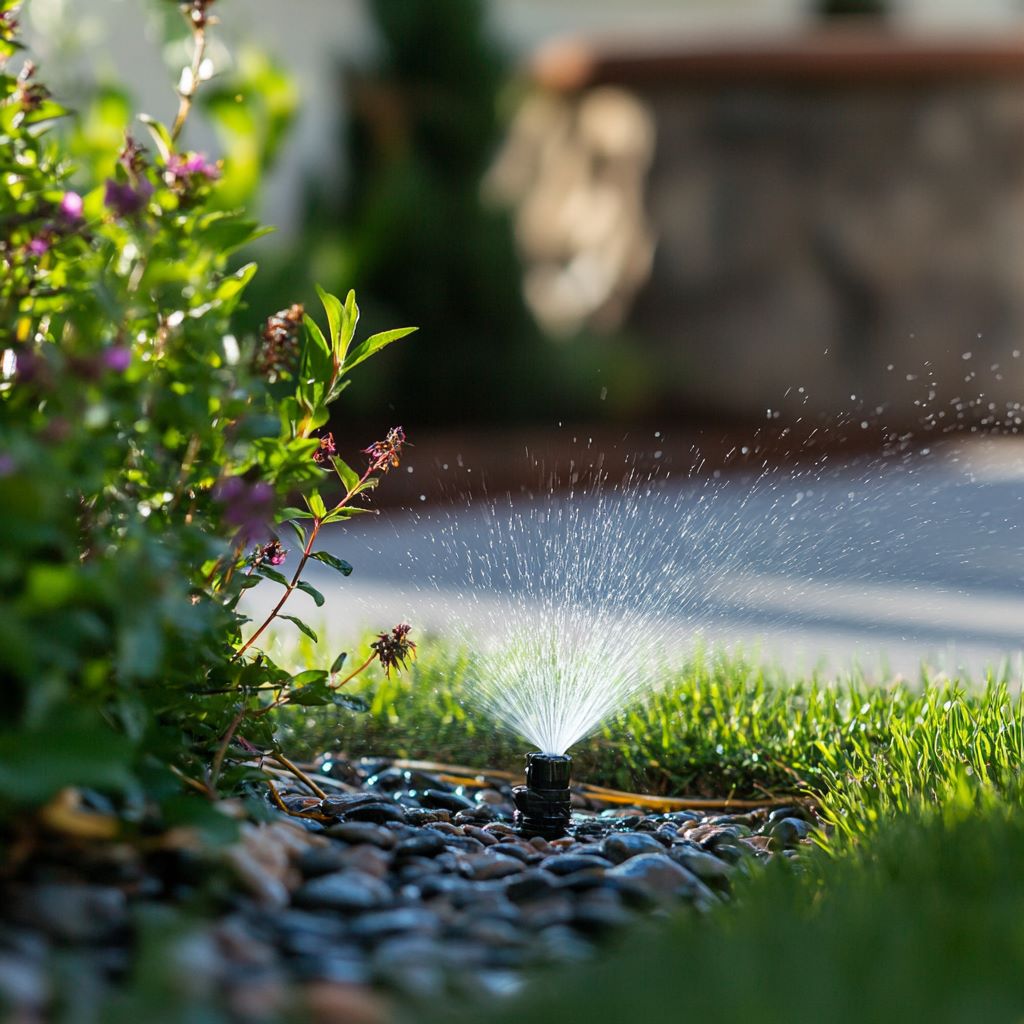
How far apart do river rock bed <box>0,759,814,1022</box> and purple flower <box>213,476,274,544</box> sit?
13.1 inches

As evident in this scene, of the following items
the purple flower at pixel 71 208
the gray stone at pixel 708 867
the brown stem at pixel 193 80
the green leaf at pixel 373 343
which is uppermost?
the brown stem at pixel 193 80

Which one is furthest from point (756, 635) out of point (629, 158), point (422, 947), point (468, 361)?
Result: point (629, 158)

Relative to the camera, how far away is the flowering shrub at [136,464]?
143 cm

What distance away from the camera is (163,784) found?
166cm

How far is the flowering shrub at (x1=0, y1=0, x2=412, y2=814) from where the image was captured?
1426 millimetres

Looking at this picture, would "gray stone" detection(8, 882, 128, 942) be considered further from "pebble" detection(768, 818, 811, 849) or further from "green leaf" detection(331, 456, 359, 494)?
"pebble" detection(768, 818, 811, 849)

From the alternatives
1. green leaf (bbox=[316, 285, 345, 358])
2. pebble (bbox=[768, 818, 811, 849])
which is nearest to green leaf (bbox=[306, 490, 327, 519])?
green leaf (bbox=[316, 285, 345, 358])

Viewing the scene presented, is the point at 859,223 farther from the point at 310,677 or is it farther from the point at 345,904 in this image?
the point at 345,904

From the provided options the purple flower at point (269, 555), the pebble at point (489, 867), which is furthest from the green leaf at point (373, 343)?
the pebble at point (489, 867)

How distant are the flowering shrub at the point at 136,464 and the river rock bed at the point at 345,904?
0.37 ft

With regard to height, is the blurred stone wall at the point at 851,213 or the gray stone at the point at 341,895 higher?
the blurred stone wall at the point at 851,213

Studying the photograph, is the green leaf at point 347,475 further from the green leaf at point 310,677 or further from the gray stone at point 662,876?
the gray stone at point 662,876

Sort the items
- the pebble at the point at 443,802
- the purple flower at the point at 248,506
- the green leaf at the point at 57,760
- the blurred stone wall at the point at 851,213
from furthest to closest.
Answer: the blurred stone wall at the point at 851,213, the pebble at the point at 443,802, the purple flower at the point at 248,506, the green leaf at the point at 57,760

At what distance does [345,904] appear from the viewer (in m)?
1.61
